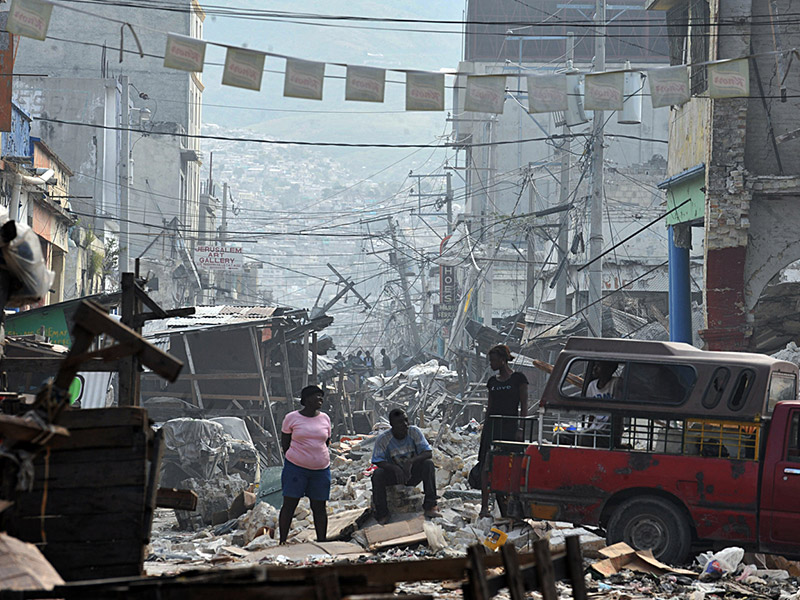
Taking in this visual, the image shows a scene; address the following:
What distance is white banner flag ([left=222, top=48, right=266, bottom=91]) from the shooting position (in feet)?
43.1

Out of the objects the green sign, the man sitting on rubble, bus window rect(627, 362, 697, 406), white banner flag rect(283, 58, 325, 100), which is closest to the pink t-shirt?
the man sitting on rubble

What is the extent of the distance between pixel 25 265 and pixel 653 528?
6.77 m

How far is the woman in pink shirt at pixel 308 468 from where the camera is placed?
11102mm

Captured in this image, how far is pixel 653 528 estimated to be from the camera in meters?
10.3

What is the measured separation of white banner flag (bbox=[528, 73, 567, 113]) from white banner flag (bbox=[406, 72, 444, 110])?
1.23m

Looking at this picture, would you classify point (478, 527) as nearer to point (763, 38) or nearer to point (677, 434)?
point (677, 434)

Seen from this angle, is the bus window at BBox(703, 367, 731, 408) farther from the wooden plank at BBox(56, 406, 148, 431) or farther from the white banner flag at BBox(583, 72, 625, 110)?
the wooden plank at BBox(56, 406, 148, 431)

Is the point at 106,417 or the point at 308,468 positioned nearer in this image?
the point at 106,417

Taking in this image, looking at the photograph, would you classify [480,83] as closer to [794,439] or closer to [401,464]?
[401,464]

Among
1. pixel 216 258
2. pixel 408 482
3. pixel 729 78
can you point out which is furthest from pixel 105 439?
pixel 216 258

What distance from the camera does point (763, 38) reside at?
17.0 meters

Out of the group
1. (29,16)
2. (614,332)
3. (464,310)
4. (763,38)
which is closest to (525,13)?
(464,310)

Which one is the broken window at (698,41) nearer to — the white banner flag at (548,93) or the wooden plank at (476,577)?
the white banner flag at (548,93)

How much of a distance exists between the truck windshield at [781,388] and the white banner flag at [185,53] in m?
7.40
